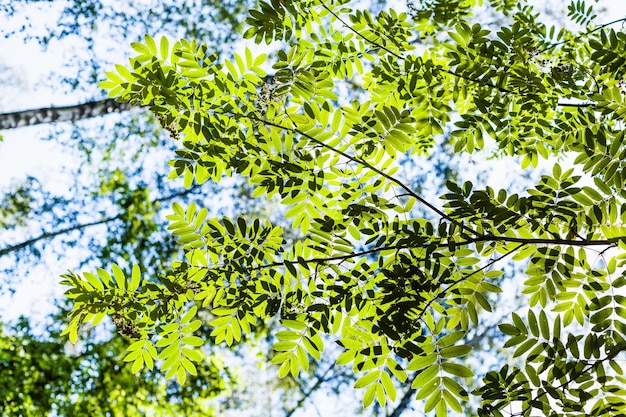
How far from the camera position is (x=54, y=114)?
19.4ft

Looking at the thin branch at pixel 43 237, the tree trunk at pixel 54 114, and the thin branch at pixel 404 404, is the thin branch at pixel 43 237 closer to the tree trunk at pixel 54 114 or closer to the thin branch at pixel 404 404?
the tree trunk at pixel 54 114

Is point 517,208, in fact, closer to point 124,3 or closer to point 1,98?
point 124,3

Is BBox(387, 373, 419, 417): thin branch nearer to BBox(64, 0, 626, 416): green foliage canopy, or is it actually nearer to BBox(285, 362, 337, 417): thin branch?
BBox(285, 362, 337, 417): thin branch

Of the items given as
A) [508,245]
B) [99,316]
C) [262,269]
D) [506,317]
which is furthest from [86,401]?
[506,317]

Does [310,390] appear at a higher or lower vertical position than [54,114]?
lower

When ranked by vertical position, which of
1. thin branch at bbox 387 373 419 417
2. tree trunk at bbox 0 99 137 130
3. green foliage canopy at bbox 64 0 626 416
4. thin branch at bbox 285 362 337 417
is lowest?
green foliage canopy at bbox 64 0 626 416

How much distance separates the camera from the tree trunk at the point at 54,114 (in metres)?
5.58

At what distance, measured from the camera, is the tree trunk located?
5.58 m

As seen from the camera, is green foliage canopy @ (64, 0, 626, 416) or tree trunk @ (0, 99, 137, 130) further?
tree trunk @ (0, 99, 137, 130)

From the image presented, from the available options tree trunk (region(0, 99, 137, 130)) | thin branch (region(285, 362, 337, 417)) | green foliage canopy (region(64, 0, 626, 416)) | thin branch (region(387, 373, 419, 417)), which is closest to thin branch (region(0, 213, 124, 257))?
tree trunk (region(0, 99, 137, 130))

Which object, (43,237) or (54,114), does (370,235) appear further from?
(43,237)

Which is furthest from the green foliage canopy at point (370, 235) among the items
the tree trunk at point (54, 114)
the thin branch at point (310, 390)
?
the thin branch at point (310, 390)

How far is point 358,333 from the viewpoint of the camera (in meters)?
2.04

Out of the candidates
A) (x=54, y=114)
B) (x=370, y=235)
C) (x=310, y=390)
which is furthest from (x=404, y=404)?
(x=370, y=235)
